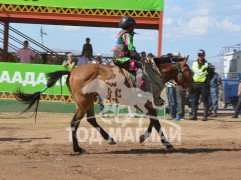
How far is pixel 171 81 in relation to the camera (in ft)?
37.2

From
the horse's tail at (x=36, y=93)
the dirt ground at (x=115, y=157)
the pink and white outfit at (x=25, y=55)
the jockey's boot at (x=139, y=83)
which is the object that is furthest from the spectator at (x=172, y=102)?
the horse's tail at (x=36, y=93)

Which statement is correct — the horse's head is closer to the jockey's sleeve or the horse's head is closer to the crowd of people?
the crowd of people

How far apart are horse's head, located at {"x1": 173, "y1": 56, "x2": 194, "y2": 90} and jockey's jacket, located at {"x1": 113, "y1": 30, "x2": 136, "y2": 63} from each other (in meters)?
1.41

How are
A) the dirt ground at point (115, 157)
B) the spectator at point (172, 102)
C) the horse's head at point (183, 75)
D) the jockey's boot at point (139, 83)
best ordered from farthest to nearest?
the spectator at point (172, 102) < the horse's head at point (183, 75) < the jockey's boot at point (139, 83) < the dirt ground at point (115, 157)

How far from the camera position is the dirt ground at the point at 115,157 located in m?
7.50

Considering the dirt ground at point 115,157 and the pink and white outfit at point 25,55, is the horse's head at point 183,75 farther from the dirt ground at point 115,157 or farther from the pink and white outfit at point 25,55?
the pink and white outfit at point 25,55

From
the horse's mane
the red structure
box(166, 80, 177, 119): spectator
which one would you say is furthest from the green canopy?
the horse's mane

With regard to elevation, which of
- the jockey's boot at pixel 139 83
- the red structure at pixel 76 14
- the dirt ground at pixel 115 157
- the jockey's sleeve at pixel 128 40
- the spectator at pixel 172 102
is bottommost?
the dirt ground at pixel 115 157

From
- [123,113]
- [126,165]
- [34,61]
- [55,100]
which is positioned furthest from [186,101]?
[126,165]

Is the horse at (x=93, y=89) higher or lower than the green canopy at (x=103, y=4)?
lower

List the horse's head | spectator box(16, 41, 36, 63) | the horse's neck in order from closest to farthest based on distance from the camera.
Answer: the horse's neck → the horse's head → spectator box(16, 41, 36, 63)

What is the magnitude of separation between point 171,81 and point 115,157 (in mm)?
2938

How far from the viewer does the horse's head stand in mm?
10820

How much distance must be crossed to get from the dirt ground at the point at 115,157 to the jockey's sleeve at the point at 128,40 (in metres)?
2.12
